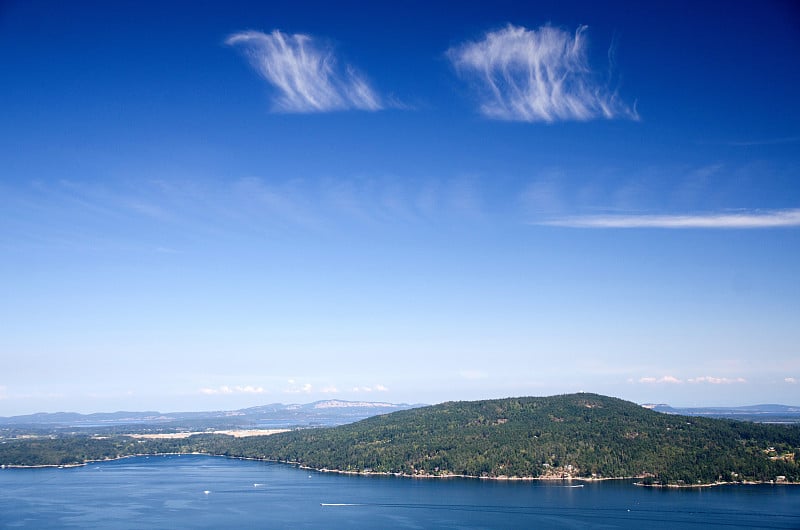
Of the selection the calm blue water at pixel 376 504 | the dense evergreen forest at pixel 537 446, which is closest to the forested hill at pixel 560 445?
the dense evergreen forest at pixel 537 446

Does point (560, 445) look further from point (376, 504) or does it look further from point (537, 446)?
point (376, 504)

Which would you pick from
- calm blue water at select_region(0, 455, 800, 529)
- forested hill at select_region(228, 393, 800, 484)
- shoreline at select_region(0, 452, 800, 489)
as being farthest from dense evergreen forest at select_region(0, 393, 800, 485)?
calm blue water at select_region(0, 455, 800, 529)

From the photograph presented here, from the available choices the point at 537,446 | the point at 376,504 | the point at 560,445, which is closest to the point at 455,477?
the point at 537,446

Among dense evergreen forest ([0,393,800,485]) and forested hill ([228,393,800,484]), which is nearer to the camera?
forested hill ([228,393,800,484])

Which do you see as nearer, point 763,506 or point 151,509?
point 763,506

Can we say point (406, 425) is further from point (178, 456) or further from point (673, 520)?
point (673, 520)

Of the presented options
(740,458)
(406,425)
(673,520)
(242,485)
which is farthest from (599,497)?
(406,425)

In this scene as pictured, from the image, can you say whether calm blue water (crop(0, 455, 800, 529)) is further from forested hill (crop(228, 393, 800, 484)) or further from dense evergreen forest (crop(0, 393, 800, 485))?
forested hill (crop(228, 393, 800, 484))
